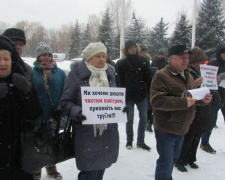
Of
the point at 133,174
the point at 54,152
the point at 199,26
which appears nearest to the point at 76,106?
the point at 54,152

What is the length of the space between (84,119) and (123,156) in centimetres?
238

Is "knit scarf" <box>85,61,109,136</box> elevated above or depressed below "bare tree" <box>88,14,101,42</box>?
→ below

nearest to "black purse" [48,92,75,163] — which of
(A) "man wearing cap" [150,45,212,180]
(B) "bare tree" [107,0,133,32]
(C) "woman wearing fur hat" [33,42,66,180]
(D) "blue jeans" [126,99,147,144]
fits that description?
(C) "woman wearing fur hat" [33,42,66,180]

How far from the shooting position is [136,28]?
3036 centimetres

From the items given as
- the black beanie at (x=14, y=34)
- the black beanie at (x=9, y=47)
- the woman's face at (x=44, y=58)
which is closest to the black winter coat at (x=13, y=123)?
the black beanie at (x=9, y=47)

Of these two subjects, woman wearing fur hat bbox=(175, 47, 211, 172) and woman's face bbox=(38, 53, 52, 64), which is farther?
woman wearing fur hat bbox=(175, 47, 211, 172)

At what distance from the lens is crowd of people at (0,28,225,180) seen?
201 centimetres

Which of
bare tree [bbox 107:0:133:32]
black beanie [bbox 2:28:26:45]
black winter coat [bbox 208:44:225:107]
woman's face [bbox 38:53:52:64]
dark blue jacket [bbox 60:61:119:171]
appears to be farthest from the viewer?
bare tree [bbox 107:0:133:32]

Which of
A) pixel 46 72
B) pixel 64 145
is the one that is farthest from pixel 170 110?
pixel 46 72

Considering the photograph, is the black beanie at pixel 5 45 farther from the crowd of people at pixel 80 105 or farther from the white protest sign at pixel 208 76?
the white protest sign at pixel 208 76

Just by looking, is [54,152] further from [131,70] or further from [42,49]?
[131,70]

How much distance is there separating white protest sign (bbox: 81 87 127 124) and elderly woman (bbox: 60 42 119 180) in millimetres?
114

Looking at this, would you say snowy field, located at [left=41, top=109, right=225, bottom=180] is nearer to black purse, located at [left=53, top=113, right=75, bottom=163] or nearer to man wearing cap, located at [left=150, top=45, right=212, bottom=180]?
man wearing cap, located at [left=150, top=45, right=212, bottom=180]

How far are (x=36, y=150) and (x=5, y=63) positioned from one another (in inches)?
32.9
